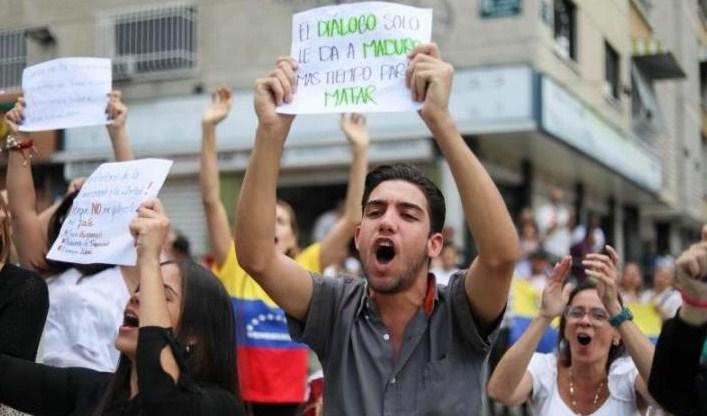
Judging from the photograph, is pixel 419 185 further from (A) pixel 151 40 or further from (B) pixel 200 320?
(A) pixel 151 40

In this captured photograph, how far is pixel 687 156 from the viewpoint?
304 inches

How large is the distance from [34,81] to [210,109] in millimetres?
783

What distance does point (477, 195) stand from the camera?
7.87ft

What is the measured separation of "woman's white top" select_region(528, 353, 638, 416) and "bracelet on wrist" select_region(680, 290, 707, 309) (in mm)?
1214

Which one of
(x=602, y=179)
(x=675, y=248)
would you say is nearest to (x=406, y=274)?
(x=675, y=248)

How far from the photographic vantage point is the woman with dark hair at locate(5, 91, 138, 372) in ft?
11.9

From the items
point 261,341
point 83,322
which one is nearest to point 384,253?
point 83,322

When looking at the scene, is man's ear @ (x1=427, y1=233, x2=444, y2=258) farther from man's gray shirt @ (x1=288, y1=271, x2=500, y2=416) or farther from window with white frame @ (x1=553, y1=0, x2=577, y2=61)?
window with white frame @ (x1=553, y1=0, x2=577, y2=61)

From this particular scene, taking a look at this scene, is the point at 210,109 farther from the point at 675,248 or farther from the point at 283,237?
the point at 675,248

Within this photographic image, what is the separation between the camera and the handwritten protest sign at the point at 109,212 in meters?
2.95

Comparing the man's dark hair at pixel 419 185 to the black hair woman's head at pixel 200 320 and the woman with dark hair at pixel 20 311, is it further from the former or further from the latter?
the woman with dark hair at pixel 20 311

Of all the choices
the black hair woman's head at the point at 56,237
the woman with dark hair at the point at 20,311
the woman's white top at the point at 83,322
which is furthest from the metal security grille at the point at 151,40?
the woman with dark hair at the point at 20,311

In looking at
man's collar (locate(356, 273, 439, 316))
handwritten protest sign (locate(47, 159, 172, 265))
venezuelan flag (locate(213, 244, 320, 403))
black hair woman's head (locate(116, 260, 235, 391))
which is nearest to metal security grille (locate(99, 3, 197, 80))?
venezuelan flag (locate(213, 244, 320, 403))

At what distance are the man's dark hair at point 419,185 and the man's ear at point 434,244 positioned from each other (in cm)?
1
